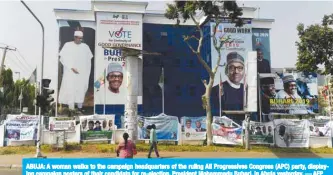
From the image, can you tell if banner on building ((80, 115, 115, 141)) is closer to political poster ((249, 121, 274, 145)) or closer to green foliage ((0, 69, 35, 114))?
political poster ((249, 121, 274, 145))

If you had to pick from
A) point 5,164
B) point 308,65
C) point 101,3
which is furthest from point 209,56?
point 5,164

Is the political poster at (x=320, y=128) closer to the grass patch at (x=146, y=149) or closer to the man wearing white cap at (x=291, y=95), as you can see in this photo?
the grass patch at (x=146, y=149)

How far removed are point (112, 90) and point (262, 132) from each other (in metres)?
27.1

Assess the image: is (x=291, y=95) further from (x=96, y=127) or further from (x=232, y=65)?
(x=96, y=127)

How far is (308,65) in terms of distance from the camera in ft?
58.1

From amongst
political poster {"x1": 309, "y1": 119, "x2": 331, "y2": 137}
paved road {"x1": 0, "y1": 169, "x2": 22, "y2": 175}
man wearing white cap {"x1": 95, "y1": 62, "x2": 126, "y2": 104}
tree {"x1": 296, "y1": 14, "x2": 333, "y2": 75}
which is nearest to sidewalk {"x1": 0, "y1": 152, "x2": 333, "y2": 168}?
paved road {"x1": 0, "y1": 169, "x2": 22, "y2": 175}

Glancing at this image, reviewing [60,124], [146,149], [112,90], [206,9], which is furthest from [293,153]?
[112,90]

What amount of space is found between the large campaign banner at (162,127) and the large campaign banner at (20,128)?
5947mm

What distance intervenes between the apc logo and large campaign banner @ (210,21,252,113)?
10.7 metres

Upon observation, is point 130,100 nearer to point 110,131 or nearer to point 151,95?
point 110,131

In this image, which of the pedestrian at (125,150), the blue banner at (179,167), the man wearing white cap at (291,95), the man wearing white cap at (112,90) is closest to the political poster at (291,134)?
the pedestrian at (125,150)

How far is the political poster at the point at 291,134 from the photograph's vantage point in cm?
2205

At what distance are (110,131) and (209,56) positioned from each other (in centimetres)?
2875

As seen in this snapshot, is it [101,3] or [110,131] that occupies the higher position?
[101,3]
